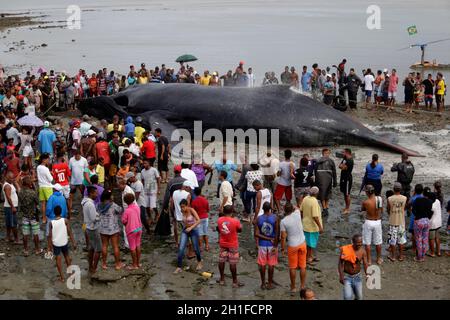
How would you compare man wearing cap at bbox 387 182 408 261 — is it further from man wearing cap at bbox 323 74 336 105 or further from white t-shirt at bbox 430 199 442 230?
man wearing cap at bbox 323 74 336 105

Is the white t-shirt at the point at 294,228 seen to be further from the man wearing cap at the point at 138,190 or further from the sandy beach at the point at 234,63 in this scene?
the man wearing cap at the point at 138,190

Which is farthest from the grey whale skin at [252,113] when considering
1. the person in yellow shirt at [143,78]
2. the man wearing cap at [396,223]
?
the man wearing cap at [396,223]

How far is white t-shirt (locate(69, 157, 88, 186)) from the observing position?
1678 cm

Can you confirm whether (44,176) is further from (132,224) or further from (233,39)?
(233,39)

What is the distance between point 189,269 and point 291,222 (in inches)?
98.5

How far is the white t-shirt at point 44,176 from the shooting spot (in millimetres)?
15461

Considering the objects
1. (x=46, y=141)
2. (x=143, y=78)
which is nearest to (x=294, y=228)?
(x=46, y=141)

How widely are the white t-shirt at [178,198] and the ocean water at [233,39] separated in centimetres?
2892

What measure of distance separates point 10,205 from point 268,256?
6059 millimetres

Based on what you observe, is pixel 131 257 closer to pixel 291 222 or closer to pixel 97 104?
pixel 291 222

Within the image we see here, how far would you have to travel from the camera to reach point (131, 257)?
1431 centimetres
